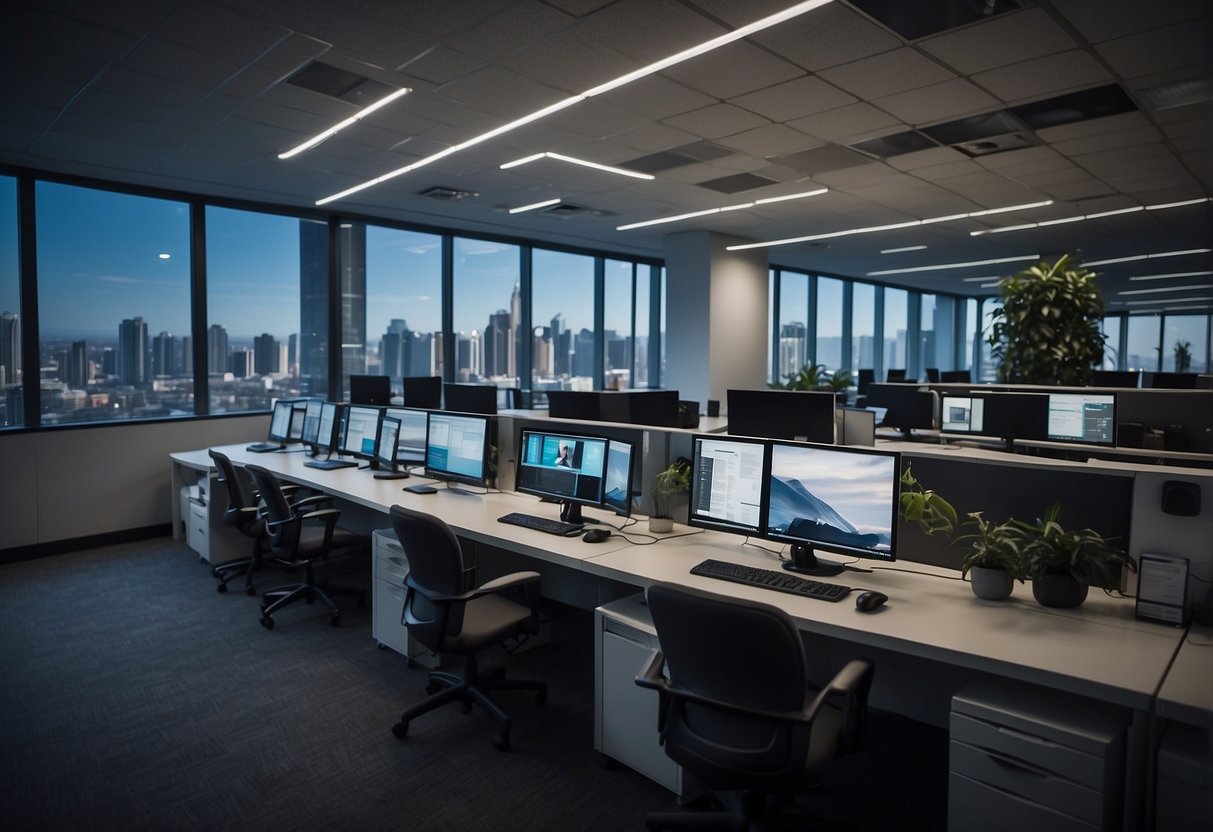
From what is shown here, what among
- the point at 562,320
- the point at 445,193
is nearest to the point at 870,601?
the point at 445,193

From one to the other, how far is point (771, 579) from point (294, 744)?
1.89 metres

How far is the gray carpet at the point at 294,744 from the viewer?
2254 mm

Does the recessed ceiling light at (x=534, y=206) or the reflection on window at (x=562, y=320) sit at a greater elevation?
the recessed ceiling light at (x=534, y=206)

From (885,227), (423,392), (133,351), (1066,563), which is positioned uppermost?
(885,227)

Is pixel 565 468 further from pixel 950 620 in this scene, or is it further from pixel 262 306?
pixel 262 306

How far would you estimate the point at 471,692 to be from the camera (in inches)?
112

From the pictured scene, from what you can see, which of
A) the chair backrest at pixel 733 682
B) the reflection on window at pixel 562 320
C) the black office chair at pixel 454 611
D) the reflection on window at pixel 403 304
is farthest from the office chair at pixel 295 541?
the reflection on window at pixel 562 320

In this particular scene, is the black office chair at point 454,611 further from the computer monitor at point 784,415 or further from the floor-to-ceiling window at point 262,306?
the floor-to-ceiling window at point 262,306

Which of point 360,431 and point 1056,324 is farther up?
point 1056,324

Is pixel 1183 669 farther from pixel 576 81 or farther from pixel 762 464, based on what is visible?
pixel 576 81

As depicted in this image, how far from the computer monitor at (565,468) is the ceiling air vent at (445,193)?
3453 millimetres

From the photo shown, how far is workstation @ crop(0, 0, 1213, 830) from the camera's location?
225 centimetres

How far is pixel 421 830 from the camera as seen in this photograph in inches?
85.3

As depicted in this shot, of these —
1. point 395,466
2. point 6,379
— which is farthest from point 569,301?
point 6,379
